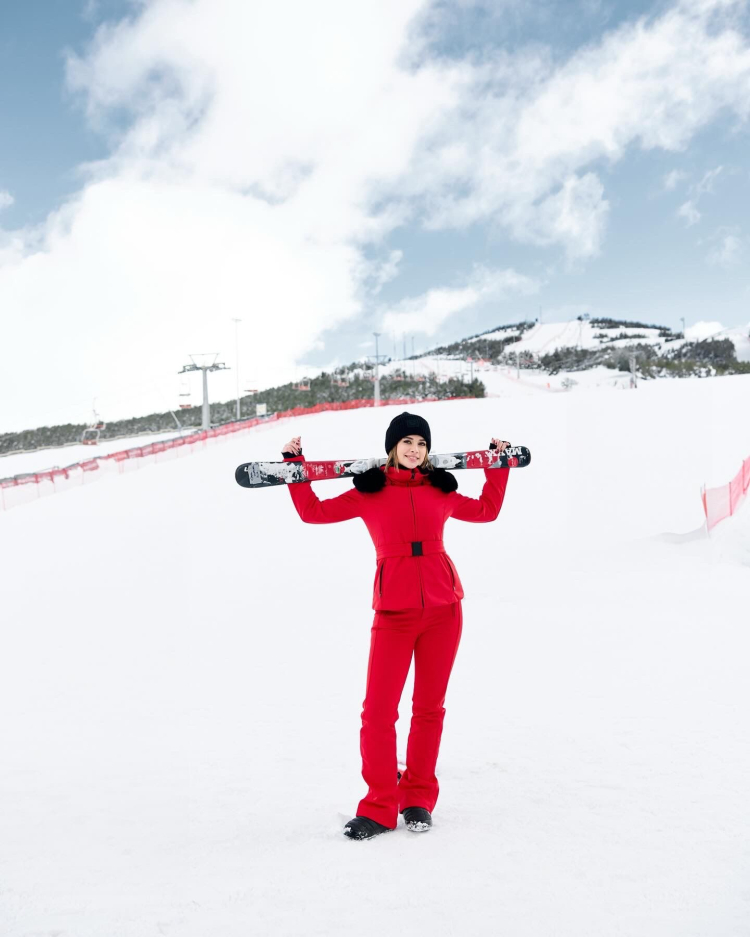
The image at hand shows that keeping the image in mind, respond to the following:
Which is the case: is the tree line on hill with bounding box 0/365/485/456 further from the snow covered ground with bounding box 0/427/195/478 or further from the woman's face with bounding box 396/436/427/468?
the woman's face with bounding box 396/436/427/468

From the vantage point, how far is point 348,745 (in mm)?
4766

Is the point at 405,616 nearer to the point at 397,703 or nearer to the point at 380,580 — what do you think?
the point at 380,580

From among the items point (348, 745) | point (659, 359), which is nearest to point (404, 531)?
point (348, 745)

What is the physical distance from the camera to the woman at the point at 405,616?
3.44 metres

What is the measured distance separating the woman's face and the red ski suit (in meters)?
0.06

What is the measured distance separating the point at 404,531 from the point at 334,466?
1.85 feet

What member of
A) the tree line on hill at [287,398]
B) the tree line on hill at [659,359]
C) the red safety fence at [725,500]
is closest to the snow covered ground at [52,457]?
the tree line on hill at [287,398]

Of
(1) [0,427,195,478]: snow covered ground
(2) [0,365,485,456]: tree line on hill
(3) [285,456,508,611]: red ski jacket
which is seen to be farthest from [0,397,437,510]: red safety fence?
(2) [0,365,485,456]: tree line on hill

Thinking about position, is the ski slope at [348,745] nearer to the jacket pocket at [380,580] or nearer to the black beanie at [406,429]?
the jacket pocket at [380,580]

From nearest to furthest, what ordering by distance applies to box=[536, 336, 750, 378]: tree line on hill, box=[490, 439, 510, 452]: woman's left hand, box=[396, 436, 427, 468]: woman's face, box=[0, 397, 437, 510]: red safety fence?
box=[396, 436, 427, 468]: woman's face, box=[490, 439, 510, 452]: woman's left hand, box=[0, 397, 437, 510]: red safety fence, box=[536, 336, 750, 378]: tree line on hill

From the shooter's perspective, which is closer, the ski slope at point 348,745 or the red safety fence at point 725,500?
the ski slope at point 348,745

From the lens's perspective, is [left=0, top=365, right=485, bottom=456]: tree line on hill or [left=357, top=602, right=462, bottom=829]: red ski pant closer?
[left=357, top=602, right=462, bottom=829]: red ski pant

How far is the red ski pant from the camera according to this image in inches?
136

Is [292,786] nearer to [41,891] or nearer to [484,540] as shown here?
[41,891]
